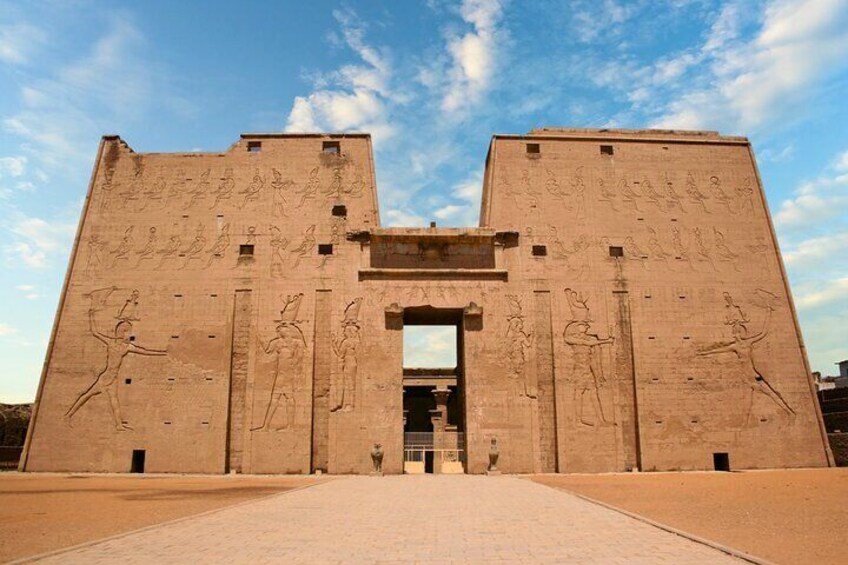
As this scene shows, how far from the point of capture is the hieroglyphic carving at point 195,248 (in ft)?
64.7

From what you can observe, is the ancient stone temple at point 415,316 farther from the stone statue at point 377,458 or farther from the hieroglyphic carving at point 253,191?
the stone statue at point 377,458

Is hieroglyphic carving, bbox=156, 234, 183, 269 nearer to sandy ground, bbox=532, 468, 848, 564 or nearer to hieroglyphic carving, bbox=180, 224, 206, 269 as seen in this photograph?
hieroglyphic carving, bbox=180, 224, 206, 269

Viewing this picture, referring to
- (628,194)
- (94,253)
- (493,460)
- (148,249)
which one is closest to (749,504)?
(493,460)

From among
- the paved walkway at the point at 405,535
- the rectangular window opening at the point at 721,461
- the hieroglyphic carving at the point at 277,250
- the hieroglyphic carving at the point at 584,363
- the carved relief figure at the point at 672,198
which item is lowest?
the paved walkway at the point at 405,535

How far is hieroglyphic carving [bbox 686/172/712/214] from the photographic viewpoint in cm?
2089

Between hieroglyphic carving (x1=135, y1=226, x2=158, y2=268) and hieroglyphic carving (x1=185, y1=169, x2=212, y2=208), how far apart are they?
1.48 metres

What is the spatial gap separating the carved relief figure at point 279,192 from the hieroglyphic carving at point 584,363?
32.2ft

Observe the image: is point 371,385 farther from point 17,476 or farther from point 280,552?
point 280,552

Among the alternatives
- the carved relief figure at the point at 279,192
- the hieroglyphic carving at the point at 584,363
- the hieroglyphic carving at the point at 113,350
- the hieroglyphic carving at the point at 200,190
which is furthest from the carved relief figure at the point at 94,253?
the hieroglyphic carving at the point at 584,363

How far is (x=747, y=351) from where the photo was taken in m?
19.5

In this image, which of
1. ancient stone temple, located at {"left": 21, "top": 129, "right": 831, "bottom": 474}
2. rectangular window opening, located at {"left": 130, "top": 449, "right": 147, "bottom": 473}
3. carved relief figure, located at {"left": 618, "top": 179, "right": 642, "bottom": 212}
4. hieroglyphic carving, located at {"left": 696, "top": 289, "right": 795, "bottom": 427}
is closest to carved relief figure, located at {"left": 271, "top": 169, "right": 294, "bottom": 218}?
ancient stone temple, located at {"left": 21, "top": 129, "right": 831, "bottom": 474}

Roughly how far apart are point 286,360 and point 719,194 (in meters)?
15.8

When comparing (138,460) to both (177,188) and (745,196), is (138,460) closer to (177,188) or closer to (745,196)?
(177,188)

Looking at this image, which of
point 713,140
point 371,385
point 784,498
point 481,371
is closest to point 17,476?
point 371,385
